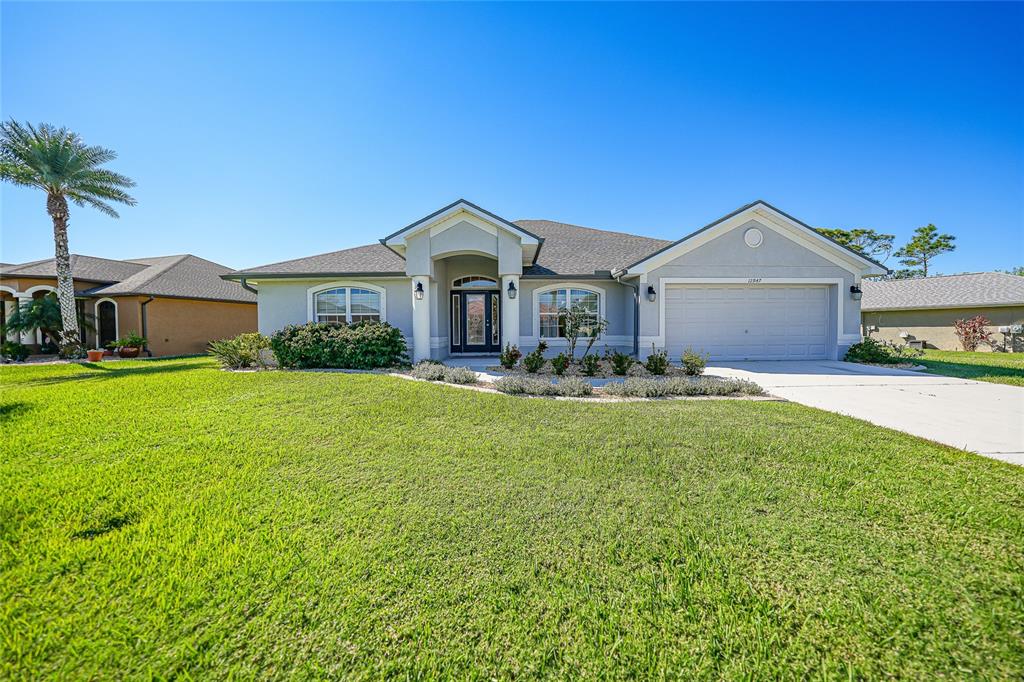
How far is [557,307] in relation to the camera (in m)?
13.1

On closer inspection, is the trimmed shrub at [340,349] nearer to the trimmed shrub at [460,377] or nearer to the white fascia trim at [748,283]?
the trimmed shrub at [460,377]

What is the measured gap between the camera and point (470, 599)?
235cm

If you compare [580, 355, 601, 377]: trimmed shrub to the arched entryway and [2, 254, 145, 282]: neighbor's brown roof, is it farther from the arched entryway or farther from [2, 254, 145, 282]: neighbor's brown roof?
[2, 254, 145, 282]: neighbor's brown roof

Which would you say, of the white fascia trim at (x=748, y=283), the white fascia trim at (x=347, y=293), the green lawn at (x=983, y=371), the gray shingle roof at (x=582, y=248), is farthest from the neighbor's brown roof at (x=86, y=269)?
the green lawn at (x=983, y=371)

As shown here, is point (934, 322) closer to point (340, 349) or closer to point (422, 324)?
point (422, 324)

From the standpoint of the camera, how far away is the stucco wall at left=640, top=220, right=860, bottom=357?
460 inches

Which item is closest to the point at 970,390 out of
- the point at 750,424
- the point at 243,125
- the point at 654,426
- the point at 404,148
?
the point at 750,424

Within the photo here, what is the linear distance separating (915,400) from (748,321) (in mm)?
5644

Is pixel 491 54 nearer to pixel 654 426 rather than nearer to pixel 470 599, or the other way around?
pixel 654 426

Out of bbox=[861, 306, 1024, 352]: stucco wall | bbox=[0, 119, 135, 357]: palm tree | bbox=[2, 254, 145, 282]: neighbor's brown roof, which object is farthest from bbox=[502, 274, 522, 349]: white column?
bbox=[861, 306, 1024, 352]: stucco wall

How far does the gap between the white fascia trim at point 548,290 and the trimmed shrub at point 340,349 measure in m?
4.48

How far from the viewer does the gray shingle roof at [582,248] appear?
13266mm

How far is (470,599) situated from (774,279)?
13.2 metres

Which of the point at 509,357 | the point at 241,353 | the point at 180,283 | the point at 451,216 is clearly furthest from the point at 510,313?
the point at 180,283
